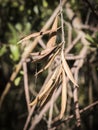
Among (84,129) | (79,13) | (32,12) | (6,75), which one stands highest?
(32,12)

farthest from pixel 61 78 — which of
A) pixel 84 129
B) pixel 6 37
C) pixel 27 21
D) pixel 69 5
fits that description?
pixel 84 129

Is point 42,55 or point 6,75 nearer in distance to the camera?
point 42,55

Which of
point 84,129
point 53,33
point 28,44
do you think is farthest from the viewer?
point 84,129

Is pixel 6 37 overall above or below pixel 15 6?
below

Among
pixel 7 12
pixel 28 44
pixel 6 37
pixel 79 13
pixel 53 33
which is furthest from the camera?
pixel 6 37

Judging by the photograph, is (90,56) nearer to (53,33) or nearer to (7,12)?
(7,12)

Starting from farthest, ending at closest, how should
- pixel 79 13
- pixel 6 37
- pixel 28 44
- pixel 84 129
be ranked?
pixel 84 129 < pixel 6 37 < pixel 79 13 < pixel 28 44

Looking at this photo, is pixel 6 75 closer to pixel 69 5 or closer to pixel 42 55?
pixel 69 5

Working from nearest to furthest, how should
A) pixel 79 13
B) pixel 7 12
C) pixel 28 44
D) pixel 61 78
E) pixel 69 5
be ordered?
pixel 61 78 → pixel 28 44 → pixel 69 5 → pixel 79 13 → pixel 7 12

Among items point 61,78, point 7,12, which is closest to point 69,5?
point 7,12
